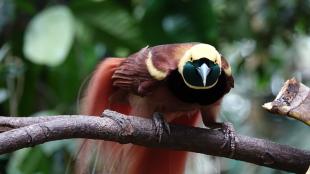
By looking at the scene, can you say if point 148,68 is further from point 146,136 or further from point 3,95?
point 3,95

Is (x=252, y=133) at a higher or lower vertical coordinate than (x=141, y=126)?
higher

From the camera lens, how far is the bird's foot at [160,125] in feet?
4.81

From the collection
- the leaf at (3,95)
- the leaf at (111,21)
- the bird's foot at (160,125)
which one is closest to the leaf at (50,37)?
the leaf at (111,21)

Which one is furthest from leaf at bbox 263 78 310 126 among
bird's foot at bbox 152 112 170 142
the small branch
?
bird's foot at bbox 152 112 170 142

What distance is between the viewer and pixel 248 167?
230 centimetres

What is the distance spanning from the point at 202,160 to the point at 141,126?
1.91 feet

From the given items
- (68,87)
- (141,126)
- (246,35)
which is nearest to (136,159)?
(141,126)

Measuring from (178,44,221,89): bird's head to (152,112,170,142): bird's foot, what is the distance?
0.36ft

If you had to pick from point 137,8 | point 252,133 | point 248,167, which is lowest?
point 248,167

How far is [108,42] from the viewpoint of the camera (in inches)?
94.7

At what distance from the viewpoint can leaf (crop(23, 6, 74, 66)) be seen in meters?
2.05

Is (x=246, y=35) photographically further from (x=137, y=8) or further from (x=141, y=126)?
(x=141, y=126)

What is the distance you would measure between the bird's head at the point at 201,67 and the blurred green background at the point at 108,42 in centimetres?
43

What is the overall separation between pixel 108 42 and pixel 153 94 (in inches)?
30.3
